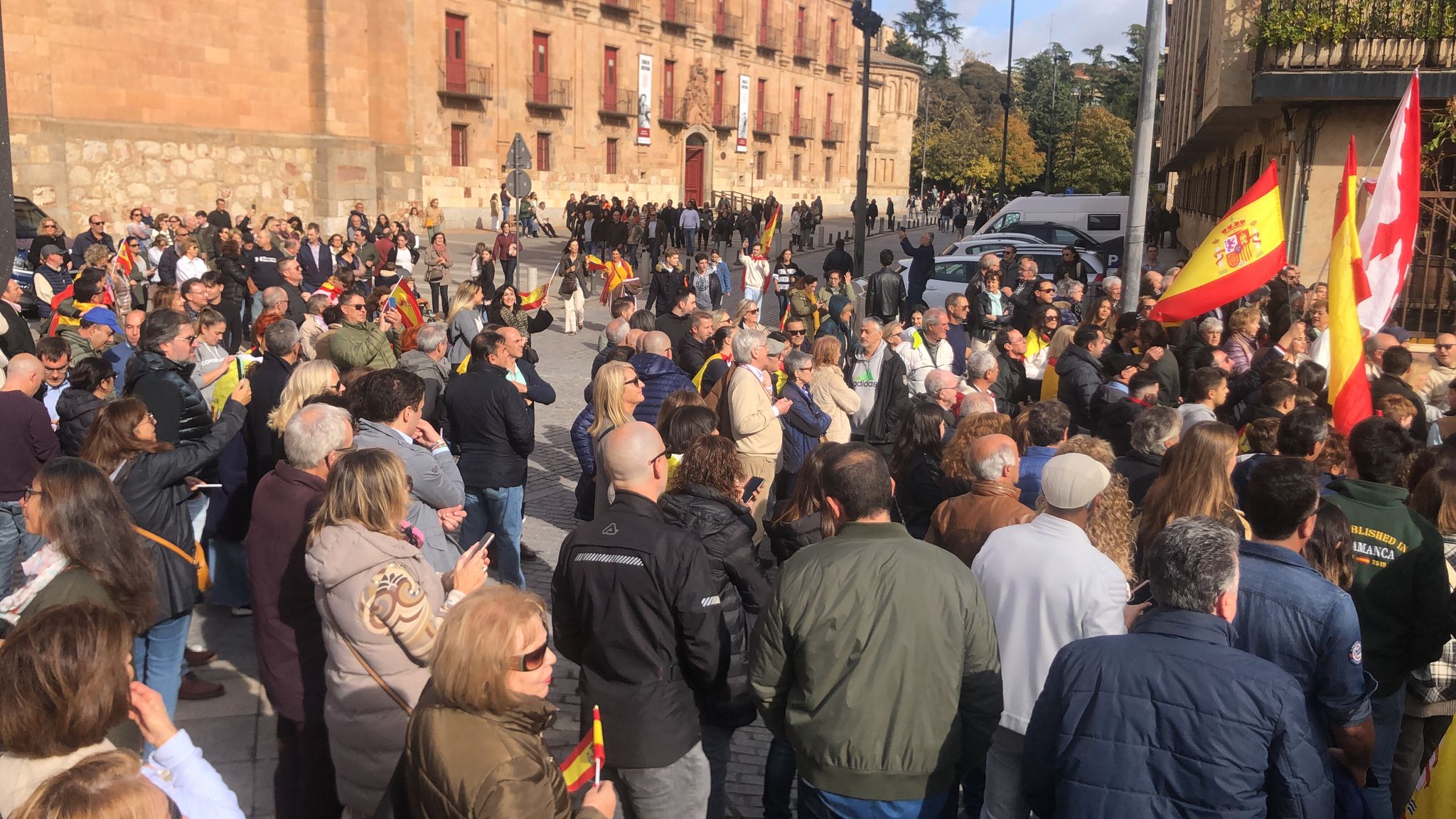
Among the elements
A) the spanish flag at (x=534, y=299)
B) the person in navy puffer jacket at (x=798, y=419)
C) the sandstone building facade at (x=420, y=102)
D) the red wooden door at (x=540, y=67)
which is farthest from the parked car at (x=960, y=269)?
the red wooden door at (x=540, y=67)

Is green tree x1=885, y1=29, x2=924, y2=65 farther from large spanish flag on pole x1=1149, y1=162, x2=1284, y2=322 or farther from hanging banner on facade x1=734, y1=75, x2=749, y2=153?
large spanish flag on pole x1=1149, y1=162, x2=1284, y2=322

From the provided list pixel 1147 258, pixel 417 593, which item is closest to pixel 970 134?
pixel 1147 258

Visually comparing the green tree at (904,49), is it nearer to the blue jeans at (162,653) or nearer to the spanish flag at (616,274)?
the spanish flag at (616,274)

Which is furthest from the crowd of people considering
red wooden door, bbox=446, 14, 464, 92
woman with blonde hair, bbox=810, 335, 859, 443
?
red wooden door, bbox=446, 14, 464, 92

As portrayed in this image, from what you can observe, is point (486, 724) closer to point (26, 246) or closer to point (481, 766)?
point (481, 766)

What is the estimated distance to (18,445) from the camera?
19.7 feet

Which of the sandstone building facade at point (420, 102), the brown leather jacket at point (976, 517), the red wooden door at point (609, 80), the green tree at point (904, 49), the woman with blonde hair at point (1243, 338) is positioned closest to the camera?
the brown leather jacket at point (976, 517)

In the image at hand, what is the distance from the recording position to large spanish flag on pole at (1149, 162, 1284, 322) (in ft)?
28.4

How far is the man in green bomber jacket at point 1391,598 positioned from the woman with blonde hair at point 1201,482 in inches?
16.8

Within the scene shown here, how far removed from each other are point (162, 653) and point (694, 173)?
47177 millimetres

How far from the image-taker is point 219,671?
6207 millimetres

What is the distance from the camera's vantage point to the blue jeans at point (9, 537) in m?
6.15

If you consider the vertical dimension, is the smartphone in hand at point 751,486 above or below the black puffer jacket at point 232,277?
below

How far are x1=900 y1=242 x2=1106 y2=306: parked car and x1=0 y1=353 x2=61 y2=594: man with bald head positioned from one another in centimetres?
1211
